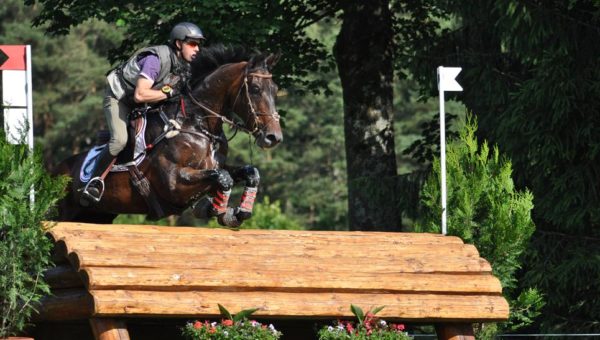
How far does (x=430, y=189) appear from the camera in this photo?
A: 10.9 m

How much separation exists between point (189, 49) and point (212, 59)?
0.21 metres

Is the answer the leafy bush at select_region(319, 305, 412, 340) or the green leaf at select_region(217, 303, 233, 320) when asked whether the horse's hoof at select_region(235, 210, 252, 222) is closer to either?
the leafy bush at select_region(319, 305, 412, 340)

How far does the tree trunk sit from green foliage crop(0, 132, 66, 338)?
8.43 metres

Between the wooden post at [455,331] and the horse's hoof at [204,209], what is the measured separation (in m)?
1.98

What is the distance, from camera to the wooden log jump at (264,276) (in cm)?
814

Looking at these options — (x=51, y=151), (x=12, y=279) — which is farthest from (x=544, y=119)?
(x=51, y=151)

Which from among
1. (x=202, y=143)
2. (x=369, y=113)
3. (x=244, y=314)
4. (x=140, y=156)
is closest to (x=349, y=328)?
(x=244, y=314)

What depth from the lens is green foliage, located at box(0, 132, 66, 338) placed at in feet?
26.6

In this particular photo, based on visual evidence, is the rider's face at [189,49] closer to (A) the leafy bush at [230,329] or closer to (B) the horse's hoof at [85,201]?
(B) the horse's hoof at [85,201]

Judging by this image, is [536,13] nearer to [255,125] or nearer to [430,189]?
[430,189]

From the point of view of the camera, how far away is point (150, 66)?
1009 centimetres

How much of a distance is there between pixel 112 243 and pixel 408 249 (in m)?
2.42

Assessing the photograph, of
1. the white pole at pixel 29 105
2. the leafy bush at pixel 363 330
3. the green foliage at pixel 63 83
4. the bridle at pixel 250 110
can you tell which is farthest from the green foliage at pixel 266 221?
the leafy bush at pixel 363 330

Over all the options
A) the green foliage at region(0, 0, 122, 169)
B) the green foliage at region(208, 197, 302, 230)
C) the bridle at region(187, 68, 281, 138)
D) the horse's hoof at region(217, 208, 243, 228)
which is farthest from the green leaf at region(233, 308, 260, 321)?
the green foliage at region(0, 0, 122, 169)
